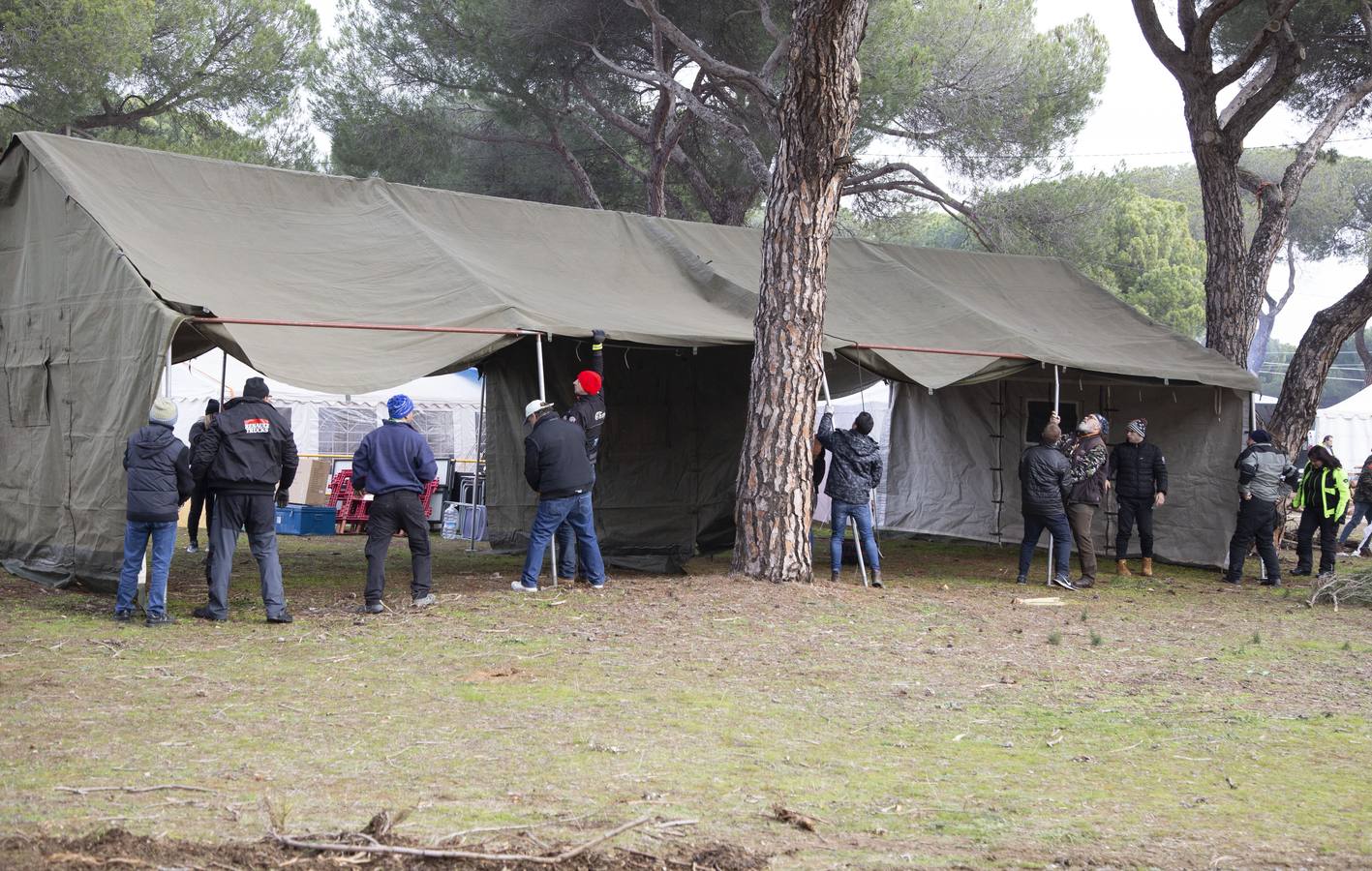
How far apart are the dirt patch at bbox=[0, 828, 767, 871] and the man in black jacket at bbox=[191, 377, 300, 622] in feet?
14.3

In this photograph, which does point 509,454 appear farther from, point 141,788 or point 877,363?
point 141,788

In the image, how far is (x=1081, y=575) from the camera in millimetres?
11906

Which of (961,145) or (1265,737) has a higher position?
(961,145)

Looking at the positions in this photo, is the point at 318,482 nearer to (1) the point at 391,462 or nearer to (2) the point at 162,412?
(1) the point at 391,462

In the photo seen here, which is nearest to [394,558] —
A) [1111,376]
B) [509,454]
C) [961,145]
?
[509,454]

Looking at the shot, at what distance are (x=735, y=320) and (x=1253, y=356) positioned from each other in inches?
1727

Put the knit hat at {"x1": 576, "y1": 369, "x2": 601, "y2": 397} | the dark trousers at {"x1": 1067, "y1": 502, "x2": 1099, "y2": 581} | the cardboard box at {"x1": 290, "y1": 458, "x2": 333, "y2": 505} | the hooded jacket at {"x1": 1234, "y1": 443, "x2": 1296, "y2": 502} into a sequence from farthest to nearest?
the cardboard box at {"x1": 290, "y1": 458, "x2": 333, "y2": 505}, the hooded jacket at {"x1": 1234, "y1": 443, "x2": 1296, "y2": 502}, the dark trousers at {"x1": 1067, "y1": 502, "x2": 1099, "y2": 581}, the knit hat at {"x1": 576, "y1": 369, "x2": 601, "y2": 397}

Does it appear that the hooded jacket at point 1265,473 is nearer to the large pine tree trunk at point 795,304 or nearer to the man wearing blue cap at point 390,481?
the large pine tree trunk at point 795,304

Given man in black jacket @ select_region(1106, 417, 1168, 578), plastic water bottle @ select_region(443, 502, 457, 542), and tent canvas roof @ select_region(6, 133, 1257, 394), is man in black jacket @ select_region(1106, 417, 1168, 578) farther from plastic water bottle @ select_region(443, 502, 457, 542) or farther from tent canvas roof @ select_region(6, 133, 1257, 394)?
plastic water bottle @ select_region(443, 502, 457, 542)

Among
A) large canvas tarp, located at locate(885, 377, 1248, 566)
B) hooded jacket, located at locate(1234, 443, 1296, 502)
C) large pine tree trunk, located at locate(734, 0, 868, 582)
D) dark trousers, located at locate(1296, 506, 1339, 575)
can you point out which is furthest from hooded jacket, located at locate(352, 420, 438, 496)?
dark trousers, located at locate(1296, 506, 1339, 575)

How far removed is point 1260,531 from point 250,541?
905 centimetres

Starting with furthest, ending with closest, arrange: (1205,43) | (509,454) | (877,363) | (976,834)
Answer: (1205,43) < (509,454) < (877,363) < (976,834)

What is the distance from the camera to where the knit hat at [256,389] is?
308 inches

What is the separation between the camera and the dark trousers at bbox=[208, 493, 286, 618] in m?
7.79
